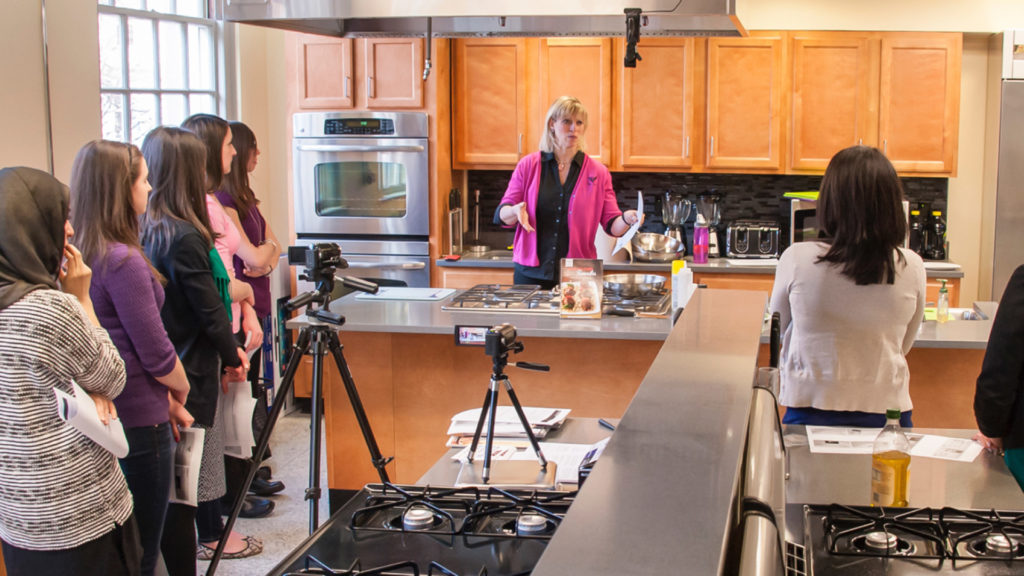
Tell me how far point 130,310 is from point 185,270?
1.47ft

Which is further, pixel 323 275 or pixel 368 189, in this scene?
pixel 368 189

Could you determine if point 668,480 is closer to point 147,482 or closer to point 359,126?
point 147,482

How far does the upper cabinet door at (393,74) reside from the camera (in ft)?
17.6

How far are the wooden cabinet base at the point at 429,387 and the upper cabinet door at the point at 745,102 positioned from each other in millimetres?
2335

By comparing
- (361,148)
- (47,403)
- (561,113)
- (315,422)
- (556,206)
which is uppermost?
(561,113)

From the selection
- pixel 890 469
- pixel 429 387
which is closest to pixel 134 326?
→ pixel 429 387

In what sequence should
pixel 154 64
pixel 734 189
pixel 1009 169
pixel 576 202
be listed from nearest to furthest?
pixel 576 202 < pixel 154 64 < pixel 1009 169 < pixel 734 189

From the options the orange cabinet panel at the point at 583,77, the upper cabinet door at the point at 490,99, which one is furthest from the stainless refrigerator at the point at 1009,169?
the upper cabinet door at the point at 490,99

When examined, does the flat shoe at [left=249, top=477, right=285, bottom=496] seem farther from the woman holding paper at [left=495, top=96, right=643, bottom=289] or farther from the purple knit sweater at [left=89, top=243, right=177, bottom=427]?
the purple knit sweater at [left=89, top=243, right=177, bottom=427]

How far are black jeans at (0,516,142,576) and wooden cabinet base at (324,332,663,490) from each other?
1.46 metres

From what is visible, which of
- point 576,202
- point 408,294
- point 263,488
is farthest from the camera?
point 576,202

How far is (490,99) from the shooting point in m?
5.59

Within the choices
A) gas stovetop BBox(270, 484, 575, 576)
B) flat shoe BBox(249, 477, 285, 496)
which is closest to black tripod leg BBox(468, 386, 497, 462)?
gas stovetop BBox(270, 484, 575, 576)

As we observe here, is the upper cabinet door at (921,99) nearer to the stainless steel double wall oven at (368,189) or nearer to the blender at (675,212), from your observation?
the blender at (675,212)
